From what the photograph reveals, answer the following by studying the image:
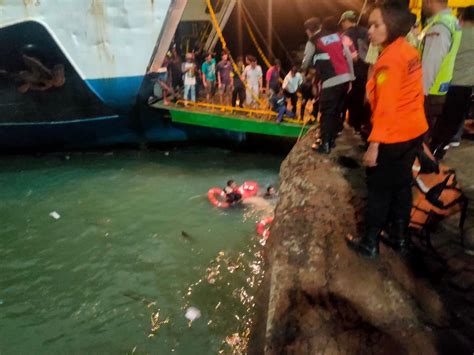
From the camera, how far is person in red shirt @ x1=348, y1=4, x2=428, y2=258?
8.57 feet

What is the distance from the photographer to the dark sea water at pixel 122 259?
207 inches

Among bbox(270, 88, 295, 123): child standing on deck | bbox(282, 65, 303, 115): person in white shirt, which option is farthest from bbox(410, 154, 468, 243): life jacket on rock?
bbox(282, 65, 303, 115): person in white shirt

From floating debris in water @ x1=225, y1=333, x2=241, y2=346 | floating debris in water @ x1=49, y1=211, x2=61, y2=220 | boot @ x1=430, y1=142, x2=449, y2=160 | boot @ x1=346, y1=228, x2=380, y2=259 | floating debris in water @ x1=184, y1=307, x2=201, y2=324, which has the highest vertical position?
boot @ x1=430, y1=142, x2=449, y2=160

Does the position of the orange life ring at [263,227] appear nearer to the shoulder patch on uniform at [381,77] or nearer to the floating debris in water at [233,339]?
the floating debris in water at [233,339]

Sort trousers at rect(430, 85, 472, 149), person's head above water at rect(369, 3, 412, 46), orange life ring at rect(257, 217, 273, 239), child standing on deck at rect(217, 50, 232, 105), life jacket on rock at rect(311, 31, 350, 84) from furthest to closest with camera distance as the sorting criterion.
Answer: child standing on deck at rect(217, 50, 232, 105) → orange life ring at rect(257, 217, 273, 239) → life jacket on rock at rect(311, 31, 350, 84) → trousers at rect(430, 85, 472, 149) → person's head above water at rect(369, 3, 412, 46)

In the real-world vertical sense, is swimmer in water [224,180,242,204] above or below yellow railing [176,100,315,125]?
below

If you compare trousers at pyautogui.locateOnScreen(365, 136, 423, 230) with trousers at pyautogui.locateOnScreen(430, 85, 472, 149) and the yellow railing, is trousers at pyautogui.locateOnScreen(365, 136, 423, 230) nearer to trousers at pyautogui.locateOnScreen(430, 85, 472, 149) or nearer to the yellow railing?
trousers at pyautogui.locateOnScreen(430, 85, 472, 149)

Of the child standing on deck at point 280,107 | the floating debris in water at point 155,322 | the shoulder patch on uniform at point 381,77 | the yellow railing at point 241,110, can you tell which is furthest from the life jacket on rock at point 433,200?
the child standing on deck at point 280,107

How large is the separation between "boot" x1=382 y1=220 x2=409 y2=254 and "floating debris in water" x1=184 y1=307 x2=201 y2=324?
10.2 feet

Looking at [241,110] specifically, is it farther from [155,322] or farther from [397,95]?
[397,95]

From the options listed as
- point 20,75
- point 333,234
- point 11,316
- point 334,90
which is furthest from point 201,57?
point 333,234

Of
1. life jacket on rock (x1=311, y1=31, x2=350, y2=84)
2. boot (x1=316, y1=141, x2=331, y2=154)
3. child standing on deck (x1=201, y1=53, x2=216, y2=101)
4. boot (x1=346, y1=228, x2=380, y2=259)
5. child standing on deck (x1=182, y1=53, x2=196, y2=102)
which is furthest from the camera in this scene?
child standing on deck (x1=201, y1=53, x2=216, y2=101)

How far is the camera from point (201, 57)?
12609 millimetres

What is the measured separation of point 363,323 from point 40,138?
10458 millimetres
